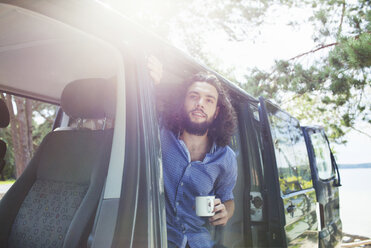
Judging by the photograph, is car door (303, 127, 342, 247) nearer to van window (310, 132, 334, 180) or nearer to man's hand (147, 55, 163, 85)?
van window (310, 132, 334, 180)

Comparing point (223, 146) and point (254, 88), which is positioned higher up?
point (254, 88)

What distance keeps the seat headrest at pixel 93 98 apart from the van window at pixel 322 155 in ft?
8.63

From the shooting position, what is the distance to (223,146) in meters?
2.61

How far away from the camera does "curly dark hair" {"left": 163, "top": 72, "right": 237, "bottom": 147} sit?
260cm

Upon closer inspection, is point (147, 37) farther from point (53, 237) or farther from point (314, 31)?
point (314, 31)

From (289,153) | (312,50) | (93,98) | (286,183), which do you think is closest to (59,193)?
(93,98)

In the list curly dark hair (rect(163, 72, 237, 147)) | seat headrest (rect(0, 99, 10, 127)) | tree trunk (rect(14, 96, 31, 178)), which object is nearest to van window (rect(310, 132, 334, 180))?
curly dark hair (rect(163, 72, 237, 147))

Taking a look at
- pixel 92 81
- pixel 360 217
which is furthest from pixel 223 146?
pixel 360 217

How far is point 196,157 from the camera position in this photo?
→ 267 centimetres

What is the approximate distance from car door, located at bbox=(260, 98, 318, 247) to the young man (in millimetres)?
303

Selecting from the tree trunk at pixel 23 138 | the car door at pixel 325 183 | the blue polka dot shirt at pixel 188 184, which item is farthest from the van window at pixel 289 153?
the tree trunk at pixel 23 138

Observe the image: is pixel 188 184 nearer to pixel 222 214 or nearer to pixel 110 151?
pixel 222 214

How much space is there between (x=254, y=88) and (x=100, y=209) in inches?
294

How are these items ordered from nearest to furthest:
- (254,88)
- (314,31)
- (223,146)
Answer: (223,146) < (314,31) < (254,88)
